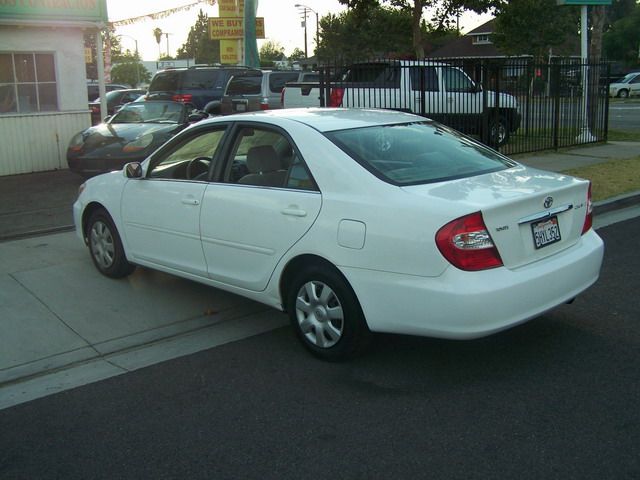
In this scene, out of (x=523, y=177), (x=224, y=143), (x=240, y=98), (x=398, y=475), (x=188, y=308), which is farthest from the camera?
(x=240, y=98)

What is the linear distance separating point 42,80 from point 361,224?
11.7 m

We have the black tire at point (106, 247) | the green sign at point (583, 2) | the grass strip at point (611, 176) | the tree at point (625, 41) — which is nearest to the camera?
the black tire at point (106, 247)

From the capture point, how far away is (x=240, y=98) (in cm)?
1938

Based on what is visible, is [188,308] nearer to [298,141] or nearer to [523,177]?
[298,141]

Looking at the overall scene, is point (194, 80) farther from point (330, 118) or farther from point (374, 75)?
point (330, 118)

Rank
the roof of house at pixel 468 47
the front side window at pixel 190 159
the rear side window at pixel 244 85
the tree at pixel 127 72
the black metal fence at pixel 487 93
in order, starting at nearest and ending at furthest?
the front side window at pixel 190 159, the black metal fence at pixel 487 93, the rear side window at pixel 244 85, the roof of house at pixel 468 47, the tree at pixel 127 72

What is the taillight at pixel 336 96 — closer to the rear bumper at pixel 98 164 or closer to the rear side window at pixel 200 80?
the rear bumper at pixel 98 164

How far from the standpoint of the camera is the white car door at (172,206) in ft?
18.9

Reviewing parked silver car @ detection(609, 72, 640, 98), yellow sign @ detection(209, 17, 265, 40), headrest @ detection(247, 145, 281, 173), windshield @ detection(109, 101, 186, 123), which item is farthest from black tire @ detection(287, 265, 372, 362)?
parked silver car @ detection(609, 72, 640, 98)

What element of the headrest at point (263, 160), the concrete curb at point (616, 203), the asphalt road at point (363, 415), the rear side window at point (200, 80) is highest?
the rear side window at point (200, 80)

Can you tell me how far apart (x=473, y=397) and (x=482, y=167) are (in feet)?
5.57

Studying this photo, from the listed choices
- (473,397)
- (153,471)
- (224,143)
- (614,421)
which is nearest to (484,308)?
(473,397)

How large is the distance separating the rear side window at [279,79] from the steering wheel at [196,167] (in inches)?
556

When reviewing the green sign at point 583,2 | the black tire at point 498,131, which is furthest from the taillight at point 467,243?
the green sign at point 583,2
